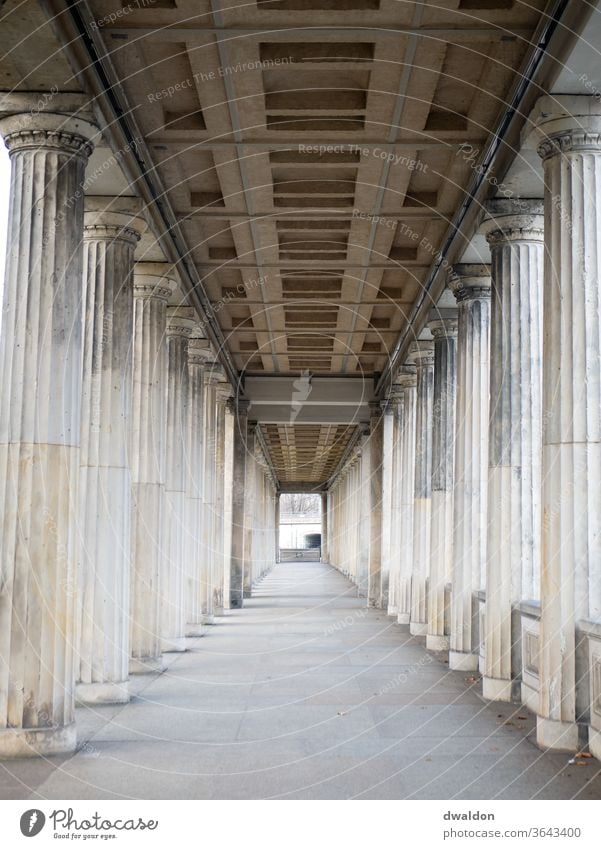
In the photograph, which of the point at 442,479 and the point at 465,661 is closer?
the point at 465,661

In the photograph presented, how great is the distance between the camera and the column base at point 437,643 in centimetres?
2292

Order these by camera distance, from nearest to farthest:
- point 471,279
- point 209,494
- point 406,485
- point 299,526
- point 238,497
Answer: point 471,279, point 209,494, point 406,485, point 238,497, point 299,526

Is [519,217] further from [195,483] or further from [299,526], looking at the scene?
[299,526]

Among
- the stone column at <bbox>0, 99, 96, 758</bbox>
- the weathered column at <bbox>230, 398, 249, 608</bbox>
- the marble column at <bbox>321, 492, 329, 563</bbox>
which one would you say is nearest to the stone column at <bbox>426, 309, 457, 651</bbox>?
the stone column at <bbox>0, 99, 96, 758</bbox>

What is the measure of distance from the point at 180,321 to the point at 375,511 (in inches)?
672

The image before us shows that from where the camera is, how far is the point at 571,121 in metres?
12.3

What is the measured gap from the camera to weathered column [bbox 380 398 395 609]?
36.0m

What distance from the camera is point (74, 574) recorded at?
494 inches

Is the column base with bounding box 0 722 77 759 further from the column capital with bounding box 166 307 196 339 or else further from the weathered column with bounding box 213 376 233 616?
the weathered column with bounding box 213 376 233 616

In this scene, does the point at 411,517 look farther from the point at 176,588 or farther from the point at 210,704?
the point at 210,704

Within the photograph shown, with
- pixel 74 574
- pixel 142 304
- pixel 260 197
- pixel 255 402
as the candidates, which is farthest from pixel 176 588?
pixel 255 402

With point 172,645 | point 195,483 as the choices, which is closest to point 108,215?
point 172,645

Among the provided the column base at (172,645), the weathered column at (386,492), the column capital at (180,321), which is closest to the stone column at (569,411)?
the column capital at (180,321)

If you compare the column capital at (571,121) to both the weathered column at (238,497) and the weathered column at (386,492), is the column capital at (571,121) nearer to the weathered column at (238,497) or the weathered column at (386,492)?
the weathered column at (386,492)
